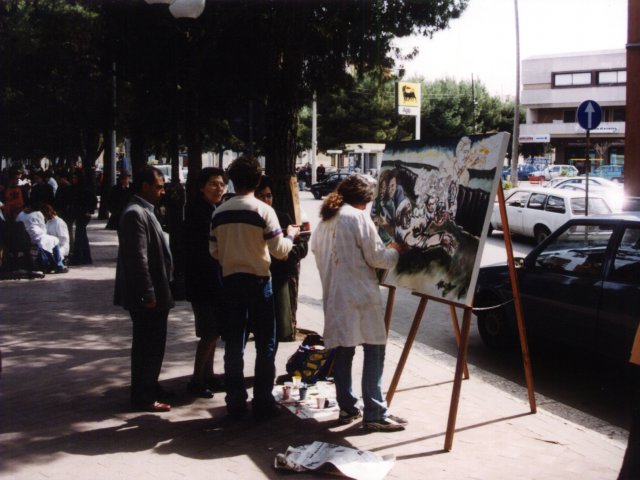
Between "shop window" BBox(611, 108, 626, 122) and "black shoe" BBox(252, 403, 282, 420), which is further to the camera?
"shop window" BBox(611, 108, 626, 122)

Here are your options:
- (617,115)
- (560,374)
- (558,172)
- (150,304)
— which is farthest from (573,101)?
(150,304)

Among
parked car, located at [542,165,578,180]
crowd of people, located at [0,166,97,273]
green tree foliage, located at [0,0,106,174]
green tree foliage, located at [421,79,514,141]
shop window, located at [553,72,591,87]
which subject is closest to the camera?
crowd of people, located at [0,166,97,273]

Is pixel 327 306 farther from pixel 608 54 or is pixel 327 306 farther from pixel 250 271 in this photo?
pixel 608 54

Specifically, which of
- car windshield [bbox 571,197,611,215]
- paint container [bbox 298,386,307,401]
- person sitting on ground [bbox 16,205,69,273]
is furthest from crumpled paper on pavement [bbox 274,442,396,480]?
car windshield [bbox 571,197,611,215]

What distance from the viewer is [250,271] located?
4.96 meters

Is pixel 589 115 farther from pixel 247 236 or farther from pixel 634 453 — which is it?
pixel 634 453

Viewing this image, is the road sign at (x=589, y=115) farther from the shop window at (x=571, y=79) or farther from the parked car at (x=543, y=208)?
the shop window at (x=571, y=79)

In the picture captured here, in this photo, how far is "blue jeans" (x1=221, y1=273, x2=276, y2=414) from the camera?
498cm

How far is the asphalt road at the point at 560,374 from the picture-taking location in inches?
237

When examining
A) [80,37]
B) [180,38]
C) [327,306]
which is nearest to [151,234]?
[327,306]

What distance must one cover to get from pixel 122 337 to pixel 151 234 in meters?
3.01

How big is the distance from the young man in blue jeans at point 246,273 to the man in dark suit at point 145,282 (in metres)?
0.43

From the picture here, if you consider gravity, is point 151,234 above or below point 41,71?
below

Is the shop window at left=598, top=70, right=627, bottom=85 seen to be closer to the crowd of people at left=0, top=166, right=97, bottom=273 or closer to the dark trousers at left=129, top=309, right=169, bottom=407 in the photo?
the crowd of people at left=0, top=166, right=97, bottom=273
